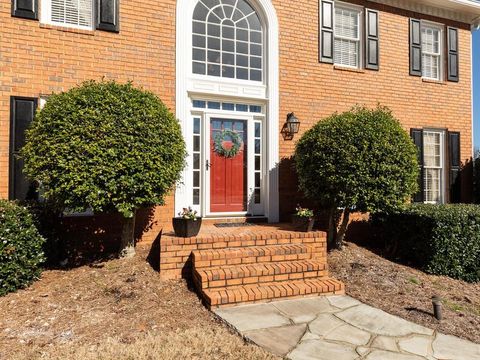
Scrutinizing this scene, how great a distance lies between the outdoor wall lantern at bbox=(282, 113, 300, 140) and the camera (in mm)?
7096

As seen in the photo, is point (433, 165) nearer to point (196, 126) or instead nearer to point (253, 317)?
point (196, 126)

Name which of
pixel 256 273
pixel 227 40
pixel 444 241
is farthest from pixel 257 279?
pixel 227 40

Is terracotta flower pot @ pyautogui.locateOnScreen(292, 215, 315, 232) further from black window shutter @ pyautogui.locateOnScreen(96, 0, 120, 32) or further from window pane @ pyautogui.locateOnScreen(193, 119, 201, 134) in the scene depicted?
black window shutter @ pyautogui.locateOnScreen(96, 0, 120, 32)

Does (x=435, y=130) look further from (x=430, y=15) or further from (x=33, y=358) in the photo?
(x=33, y=358)

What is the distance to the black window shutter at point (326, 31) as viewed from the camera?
7.62 m

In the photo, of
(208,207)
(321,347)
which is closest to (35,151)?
(208,207)

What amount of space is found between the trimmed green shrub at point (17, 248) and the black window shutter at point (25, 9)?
3117 mm

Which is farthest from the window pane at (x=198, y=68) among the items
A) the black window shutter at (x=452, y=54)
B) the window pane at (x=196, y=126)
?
the black window shutter at (x=452, y=54)

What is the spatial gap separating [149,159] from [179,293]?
181 centimetres

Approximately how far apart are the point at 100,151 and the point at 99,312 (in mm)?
1970

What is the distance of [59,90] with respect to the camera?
19.2 ft

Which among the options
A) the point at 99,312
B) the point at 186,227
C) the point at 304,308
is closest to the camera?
the point at 99,312

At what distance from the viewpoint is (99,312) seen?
3.89 meters

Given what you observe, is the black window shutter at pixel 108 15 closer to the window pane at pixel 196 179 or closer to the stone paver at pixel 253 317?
the window pane at pixel 196 179
